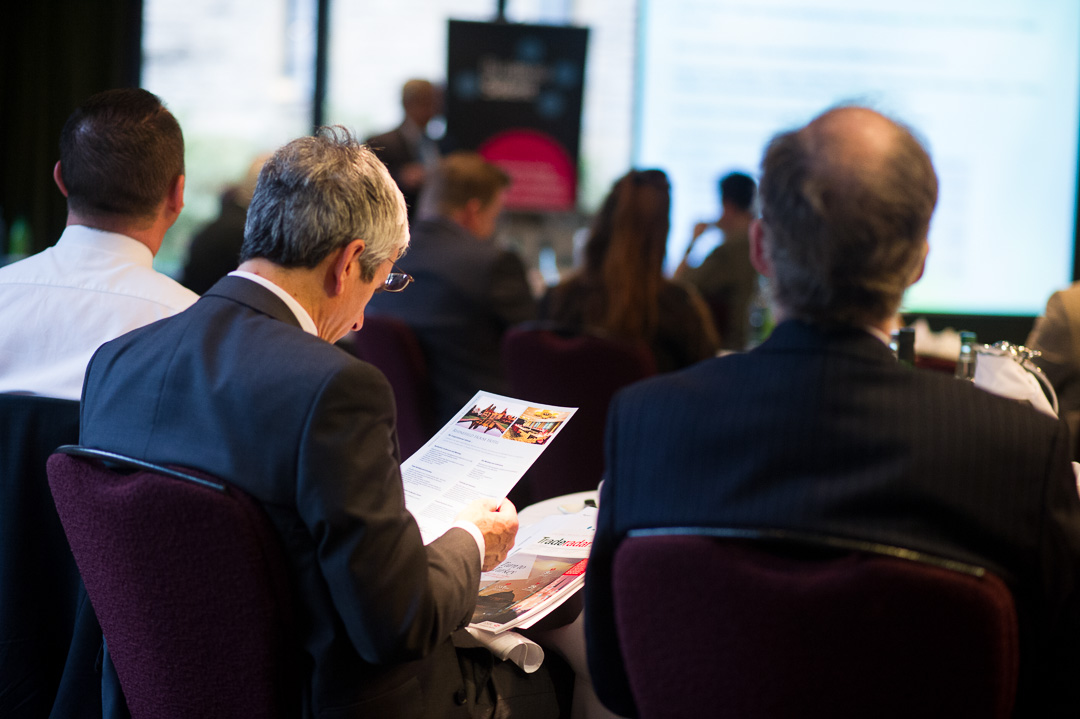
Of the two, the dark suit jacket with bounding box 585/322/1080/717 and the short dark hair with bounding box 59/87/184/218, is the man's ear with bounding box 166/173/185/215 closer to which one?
the short dark hair with bounding box 59/87/184/218

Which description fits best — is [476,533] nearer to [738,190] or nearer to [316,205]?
[316,205]

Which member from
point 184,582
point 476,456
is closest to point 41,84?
point 476,456

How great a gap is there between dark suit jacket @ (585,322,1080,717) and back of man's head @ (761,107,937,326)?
0.12 ft

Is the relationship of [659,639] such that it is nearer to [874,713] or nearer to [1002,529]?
[874,713]

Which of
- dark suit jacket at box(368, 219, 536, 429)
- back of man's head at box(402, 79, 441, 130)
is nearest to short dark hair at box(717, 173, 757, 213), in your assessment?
back of man's head at box(402, 79, 441, 130)

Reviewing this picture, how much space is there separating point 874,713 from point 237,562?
627 millimetres

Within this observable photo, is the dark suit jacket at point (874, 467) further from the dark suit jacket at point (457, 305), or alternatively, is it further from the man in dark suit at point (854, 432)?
the dark suit jacket at point (457, 305)

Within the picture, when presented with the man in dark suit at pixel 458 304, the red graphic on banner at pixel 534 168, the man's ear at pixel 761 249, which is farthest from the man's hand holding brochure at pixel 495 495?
the red graphic on banner at pixel 534 168

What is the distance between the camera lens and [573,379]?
8.86 feet

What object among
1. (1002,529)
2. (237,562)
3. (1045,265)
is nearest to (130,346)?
(237,562)

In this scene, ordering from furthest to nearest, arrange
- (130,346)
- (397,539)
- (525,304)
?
(525,304) → (130,346) → (397,539)

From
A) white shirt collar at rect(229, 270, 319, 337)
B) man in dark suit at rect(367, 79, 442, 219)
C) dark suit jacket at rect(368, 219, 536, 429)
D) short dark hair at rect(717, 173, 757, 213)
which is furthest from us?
man in dark suit at rect(367, 79, 442, 219)

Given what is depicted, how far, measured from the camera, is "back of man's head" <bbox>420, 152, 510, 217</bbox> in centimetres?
348

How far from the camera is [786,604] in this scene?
81 centimetres
